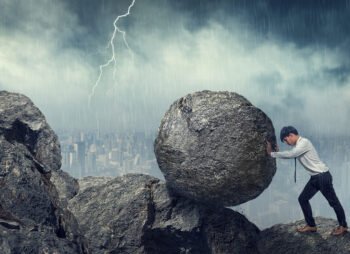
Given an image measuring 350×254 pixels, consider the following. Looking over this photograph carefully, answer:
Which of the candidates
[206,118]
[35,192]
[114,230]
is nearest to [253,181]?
[206,118]

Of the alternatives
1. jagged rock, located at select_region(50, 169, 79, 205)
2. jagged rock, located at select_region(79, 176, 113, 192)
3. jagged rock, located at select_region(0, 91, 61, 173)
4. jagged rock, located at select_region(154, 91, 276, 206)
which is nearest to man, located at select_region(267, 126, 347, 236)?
jagged rock, located at select_region(154, 91, 276, 206)

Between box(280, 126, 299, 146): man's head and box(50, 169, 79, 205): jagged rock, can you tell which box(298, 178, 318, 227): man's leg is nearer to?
box(280, 126, 299, 146): man's head

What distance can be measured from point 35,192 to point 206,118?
18.6ft

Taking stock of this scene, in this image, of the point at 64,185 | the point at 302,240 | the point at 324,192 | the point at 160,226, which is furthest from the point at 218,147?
the point at 64,185

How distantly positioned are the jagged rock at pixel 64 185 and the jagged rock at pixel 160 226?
952 mm

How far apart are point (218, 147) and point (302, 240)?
199 inches

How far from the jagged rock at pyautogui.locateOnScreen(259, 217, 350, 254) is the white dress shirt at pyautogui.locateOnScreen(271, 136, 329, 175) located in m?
2.89

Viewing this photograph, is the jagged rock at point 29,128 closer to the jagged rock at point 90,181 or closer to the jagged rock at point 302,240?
the jagged rock at point 90,181

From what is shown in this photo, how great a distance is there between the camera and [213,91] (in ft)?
39.5

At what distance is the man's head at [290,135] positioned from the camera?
1108 cm

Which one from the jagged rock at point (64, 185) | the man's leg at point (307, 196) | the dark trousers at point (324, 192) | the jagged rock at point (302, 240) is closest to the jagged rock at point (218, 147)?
the man's leg at point (307, 196)

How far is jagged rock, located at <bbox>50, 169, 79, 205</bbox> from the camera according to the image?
14.2m

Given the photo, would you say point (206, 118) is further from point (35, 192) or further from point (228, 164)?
point (35, 192)

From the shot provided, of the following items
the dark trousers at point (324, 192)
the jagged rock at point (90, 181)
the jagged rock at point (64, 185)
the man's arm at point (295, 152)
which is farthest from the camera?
the jagged rock at point (90, 181)
